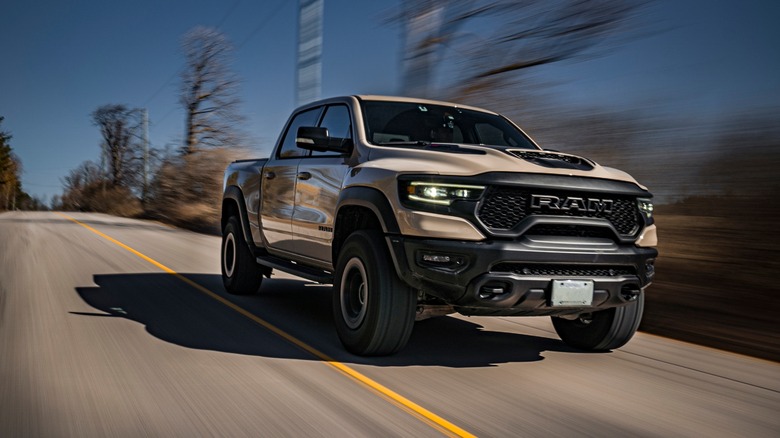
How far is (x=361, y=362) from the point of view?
16.8ft

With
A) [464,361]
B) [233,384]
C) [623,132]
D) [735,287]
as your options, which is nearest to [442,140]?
[464,361]

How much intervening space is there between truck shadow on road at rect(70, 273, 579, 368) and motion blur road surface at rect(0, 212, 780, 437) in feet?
0.08

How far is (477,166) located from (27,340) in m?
3.62

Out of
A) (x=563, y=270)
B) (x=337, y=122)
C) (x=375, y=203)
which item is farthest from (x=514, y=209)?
(x=337, y=122)

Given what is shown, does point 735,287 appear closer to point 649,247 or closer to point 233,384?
point 649,247

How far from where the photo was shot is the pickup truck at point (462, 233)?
4621mm

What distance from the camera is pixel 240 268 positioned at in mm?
8070

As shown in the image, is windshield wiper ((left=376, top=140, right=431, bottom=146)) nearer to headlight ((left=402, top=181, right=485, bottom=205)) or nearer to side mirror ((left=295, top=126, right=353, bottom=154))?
side mirror ((left=295, top=126, right=353, bottom=154))

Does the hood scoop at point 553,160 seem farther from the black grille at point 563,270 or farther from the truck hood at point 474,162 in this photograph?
the black grille at point 563,270

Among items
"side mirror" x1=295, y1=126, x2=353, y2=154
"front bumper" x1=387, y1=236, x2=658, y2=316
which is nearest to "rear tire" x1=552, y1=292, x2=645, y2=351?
"front bumper" x1=387, y1=236, x2=658, y2=316

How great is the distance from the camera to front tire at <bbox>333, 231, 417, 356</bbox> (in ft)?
16.3

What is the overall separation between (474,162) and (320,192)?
1.82 metres

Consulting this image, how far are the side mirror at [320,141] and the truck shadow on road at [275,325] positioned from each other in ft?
5.07

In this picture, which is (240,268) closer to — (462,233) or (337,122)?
(337,122)
